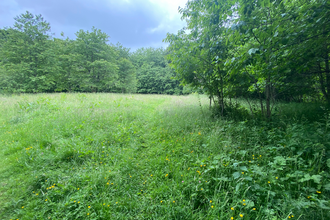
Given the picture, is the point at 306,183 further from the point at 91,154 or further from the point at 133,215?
the point at 91,154

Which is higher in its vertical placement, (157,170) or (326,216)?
(326,216)

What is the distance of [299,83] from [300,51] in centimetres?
256

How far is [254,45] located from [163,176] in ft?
11.1

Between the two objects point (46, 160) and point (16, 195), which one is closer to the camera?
point (16, 195)

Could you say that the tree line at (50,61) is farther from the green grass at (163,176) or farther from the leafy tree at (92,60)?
the green grass at (163,176)

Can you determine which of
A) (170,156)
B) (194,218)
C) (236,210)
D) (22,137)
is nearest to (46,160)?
(22,137)

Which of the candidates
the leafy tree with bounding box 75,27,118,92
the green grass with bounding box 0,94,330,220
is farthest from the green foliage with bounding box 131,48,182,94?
the green grass with bounding box 0,94,330,220

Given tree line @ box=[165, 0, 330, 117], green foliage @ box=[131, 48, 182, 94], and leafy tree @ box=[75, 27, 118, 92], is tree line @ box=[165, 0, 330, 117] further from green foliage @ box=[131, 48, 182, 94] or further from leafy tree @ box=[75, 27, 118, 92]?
green foliage @ box=[131, 48, 182, 94]

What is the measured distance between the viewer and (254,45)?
266 centimetres

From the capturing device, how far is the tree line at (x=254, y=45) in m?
2.70

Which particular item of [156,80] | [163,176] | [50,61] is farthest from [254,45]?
[156,80]

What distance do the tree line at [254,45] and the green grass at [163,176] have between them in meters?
1.88

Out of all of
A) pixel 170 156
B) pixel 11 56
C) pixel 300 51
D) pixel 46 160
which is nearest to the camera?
pixel 46 160

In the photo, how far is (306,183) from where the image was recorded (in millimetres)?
1868
